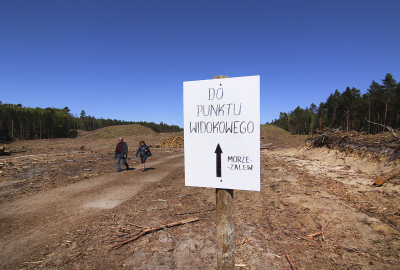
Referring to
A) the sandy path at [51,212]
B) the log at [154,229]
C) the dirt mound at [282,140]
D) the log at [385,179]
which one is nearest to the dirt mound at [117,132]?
the dirt mound at [282,140]

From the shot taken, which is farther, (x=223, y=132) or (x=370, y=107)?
(x=370, y=107)

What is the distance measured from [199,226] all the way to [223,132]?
3.50 metres

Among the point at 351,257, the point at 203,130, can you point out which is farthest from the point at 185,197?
the point at 203,130

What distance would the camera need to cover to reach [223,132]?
6.39ft

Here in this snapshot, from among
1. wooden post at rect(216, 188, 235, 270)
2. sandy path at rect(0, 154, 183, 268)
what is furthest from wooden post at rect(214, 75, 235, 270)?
sandy path at rect(0, 154, 183, 268)

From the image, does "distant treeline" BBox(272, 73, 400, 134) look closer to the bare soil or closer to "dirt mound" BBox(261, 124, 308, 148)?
"dirt mound" BBox(261, 124, 308, 148)

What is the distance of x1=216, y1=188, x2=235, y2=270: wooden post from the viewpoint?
197 centimetres

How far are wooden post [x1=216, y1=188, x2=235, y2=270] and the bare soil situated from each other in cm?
159

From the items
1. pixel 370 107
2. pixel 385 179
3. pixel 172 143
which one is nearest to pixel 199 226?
pixel 385 179

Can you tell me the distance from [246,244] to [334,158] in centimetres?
1046

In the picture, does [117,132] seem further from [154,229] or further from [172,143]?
[154,229]

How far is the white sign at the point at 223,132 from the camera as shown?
6.05ft

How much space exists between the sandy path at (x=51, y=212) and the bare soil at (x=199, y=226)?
2 cm

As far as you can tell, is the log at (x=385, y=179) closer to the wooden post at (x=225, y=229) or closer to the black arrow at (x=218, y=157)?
the wooden post at (x=225, y=229)
